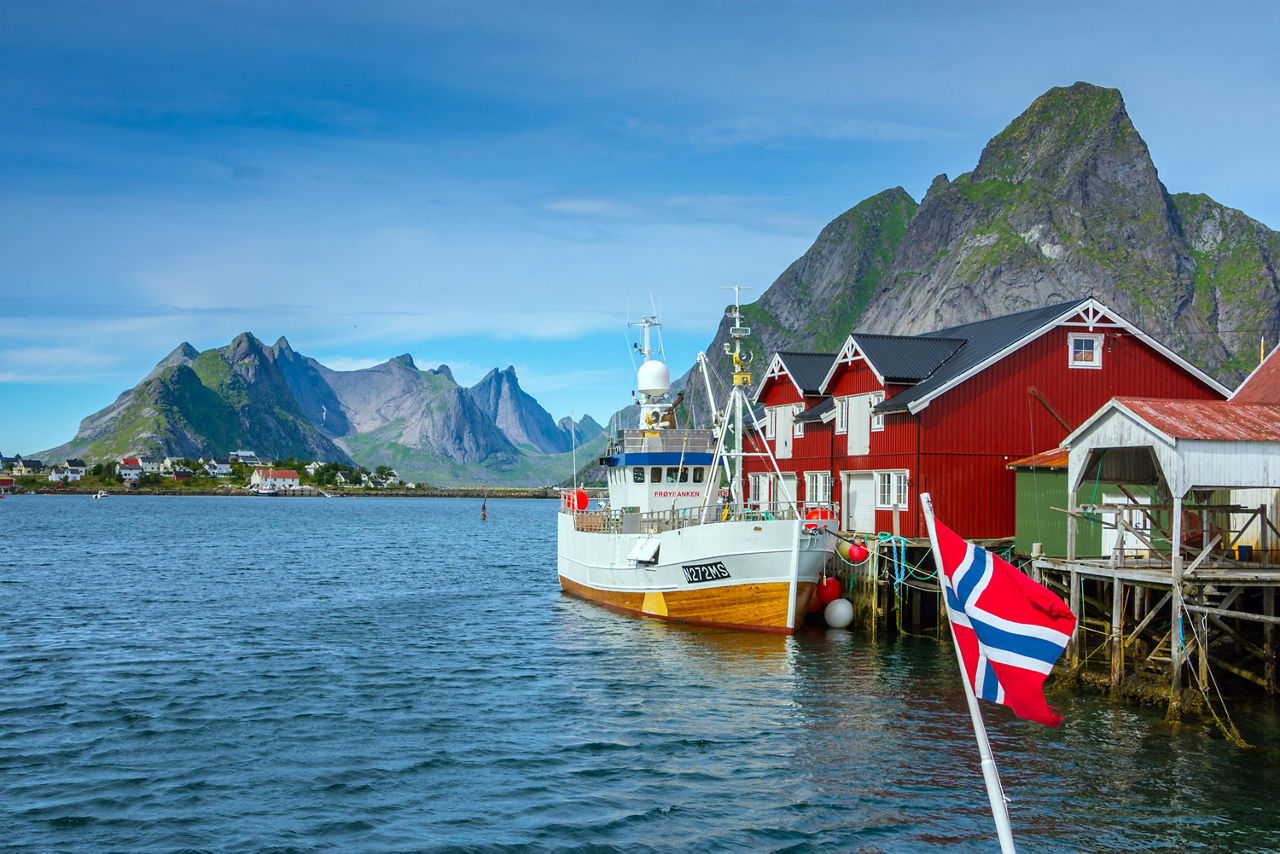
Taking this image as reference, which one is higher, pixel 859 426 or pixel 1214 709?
pixel 859 426

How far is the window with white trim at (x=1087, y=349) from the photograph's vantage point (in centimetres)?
3931

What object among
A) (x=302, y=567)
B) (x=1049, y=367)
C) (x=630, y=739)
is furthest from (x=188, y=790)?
(x=302, y=567)

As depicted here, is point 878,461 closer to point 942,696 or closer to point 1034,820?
point 942,696

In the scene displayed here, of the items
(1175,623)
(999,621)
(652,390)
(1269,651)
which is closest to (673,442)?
(652,390)

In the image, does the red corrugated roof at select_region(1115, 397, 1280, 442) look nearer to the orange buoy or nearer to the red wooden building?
the red wooden building

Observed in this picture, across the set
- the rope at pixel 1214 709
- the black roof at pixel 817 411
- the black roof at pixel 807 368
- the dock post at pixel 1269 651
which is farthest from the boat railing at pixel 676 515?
the dock post at pixel 1269 651

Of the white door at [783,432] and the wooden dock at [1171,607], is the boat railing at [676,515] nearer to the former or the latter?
the white door at [783,432]

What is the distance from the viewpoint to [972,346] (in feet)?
138

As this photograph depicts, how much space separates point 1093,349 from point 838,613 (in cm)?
1460

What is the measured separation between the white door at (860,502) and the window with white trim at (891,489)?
0.42m

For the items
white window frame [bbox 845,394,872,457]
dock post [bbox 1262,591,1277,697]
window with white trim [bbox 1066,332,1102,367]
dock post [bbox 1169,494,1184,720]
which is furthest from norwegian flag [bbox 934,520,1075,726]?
window with white trim [bbox 1066,332,1102,367]

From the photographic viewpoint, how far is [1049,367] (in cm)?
3884

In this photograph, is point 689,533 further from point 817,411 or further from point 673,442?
point 817,411

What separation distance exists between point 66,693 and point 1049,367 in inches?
1358
